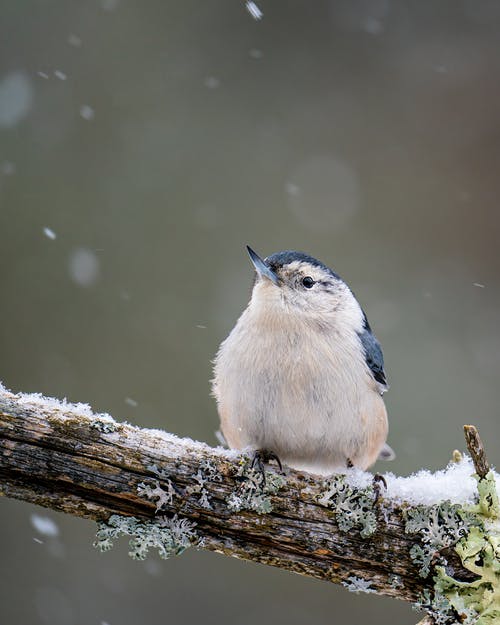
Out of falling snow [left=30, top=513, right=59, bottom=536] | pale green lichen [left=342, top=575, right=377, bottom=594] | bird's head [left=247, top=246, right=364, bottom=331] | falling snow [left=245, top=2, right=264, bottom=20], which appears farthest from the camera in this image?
falling snow [left=245, top=2, right=264, bottom=20]

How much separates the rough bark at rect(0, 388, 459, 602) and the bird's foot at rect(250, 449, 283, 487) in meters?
0.08

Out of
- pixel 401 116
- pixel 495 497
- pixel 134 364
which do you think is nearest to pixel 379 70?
pixel 401 116

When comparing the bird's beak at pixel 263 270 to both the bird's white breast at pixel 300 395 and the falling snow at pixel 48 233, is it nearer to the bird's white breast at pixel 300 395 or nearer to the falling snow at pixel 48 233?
the bird's white breast at pixel 300 395

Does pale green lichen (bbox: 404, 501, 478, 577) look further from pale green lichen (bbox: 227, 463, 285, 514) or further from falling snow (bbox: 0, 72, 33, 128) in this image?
falling snow (bbox: 0, 72, 33, 128)

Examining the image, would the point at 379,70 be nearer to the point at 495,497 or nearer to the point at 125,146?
the point at 125,146

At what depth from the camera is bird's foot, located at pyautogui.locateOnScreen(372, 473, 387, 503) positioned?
A: 2.32m

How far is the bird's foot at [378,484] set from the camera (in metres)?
2.32

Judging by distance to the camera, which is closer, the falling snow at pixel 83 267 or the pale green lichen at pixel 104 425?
the pale green lichen at pixel 104 425

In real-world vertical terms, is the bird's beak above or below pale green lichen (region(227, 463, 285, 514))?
above

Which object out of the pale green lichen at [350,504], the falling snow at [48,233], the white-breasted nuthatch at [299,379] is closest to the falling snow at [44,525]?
the falling snow at [48,233]

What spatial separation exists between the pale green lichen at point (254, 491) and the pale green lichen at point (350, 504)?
15 centimetres

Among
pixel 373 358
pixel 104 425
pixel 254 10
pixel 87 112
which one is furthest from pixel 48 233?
pixel 104 425

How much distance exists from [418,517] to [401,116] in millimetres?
3779

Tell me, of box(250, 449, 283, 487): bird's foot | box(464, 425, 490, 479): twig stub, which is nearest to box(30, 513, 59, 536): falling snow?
box(250, 449, 283, 487): bird's foot
